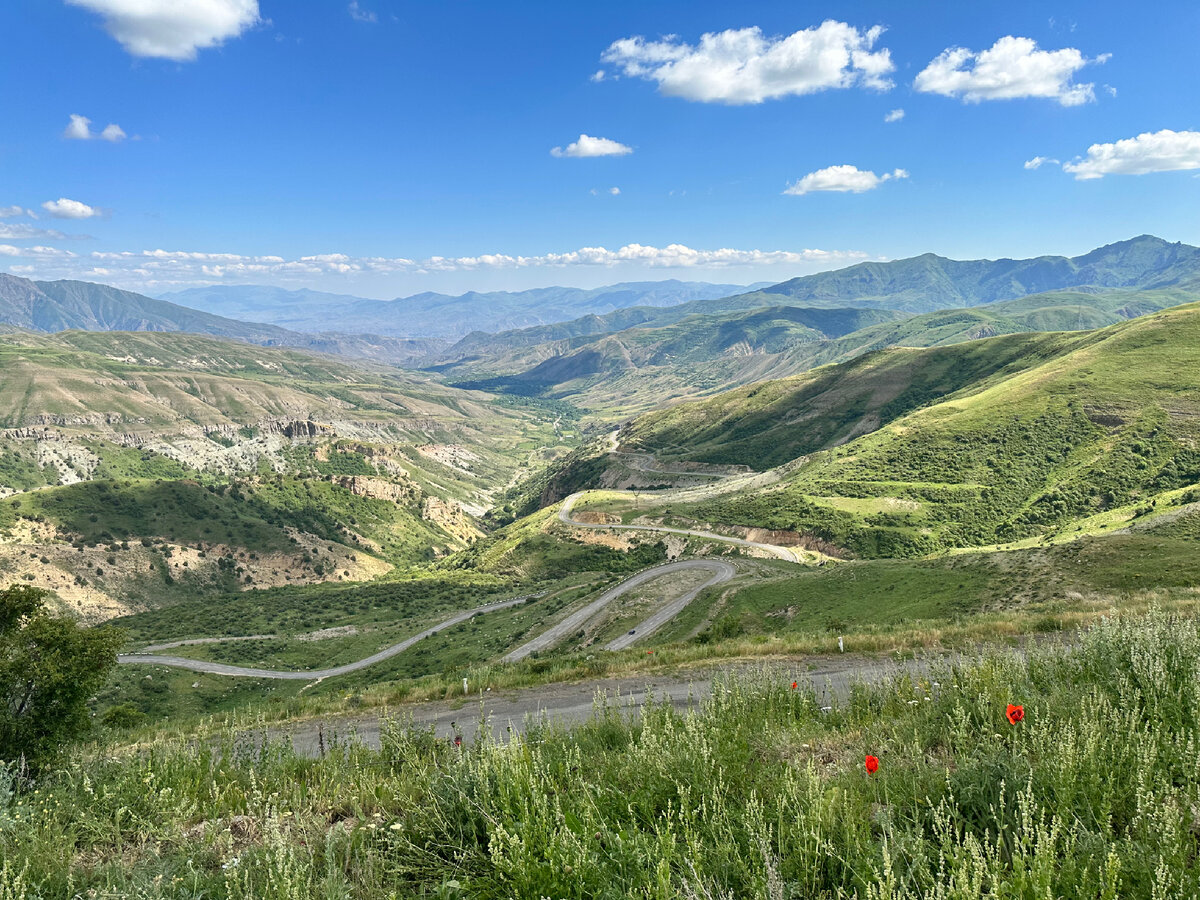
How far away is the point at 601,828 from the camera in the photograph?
523 centimetres

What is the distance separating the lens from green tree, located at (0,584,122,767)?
12.9 metres

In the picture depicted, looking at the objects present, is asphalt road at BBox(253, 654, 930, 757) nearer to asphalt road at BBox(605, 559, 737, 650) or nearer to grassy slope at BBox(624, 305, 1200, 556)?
asphalt road at BBox(605, 559, 737, 650)

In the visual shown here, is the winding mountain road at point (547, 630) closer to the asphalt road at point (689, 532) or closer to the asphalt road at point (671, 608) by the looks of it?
the asphalt road at point (671, 608)

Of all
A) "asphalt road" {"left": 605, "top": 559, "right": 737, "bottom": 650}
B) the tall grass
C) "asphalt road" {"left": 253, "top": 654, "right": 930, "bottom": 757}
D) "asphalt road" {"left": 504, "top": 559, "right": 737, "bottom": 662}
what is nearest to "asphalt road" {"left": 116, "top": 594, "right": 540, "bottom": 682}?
"asphalt road" {"left": 504, "top": 559, "right": 737, "bottom": 662}

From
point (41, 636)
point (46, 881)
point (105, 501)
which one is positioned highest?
point (46, 881)

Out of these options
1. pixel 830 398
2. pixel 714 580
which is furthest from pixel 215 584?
pixel 830 398

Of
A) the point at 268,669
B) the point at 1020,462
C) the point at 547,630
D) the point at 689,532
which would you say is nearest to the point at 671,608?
the point at 547,630

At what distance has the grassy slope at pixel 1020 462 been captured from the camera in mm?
83688

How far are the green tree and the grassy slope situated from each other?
89.4 meters

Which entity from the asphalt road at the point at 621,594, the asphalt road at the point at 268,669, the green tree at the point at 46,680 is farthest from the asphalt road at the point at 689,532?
the green tree at the point at 46,680

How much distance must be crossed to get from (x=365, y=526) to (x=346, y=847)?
191 metres

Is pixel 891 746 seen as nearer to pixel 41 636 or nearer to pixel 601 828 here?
pixel 601 828

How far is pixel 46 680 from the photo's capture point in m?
13.3

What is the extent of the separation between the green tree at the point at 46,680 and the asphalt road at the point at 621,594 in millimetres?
37215
